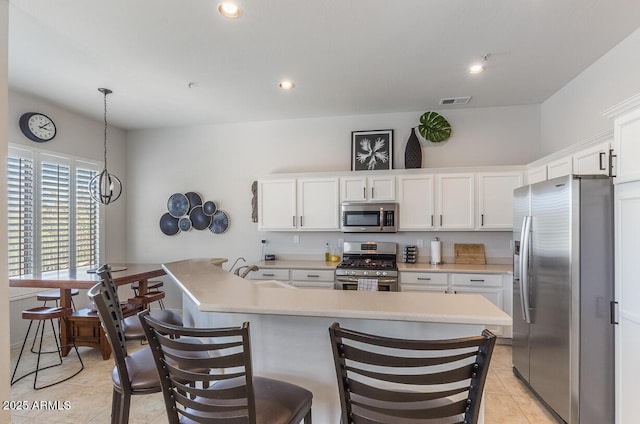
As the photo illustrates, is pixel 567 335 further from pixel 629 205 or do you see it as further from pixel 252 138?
pixel 252 138

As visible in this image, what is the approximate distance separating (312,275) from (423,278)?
1.36m

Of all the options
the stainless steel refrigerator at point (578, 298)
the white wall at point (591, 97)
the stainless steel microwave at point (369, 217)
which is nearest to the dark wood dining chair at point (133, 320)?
the stainless steel microwave at point (369, 217)

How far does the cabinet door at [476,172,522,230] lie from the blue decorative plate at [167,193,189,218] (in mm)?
4271

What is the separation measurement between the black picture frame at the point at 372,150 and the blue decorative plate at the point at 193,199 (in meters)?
2.47

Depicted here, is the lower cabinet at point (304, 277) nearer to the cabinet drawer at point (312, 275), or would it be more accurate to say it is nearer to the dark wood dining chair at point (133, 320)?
the cabinet drawer at point (312, 275)

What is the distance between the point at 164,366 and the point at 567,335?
2505 millimetres

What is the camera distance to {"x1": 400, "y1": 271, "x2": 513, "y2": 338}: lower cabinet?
11.9 feet

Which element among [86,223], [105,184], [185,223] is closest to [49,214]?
[86,223]

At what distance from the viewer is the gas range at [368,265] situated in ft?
12.7

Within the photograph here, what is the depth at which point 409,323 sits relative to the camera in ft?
5.00

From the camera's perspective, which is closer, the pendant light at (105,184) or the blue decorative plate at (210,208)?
the pendant light at (105,184)

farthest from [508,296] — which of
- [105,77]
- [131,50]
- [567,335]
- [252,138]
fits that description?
[105,77]

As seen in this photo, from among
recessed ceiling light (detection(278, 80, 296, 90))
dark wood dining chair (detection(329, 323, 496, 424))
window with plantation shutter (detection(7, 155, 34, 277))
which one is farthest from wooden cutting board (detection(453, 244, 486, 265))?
window with plantation shutter (detection(7, 155, 34, 277))

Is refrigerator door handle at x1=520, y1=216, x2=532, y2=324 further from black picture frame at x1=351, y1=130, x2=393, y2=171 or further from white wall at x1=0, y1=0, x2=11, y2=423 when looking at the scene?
white wall at x1=0, y1=0, x2=11, y2=423
